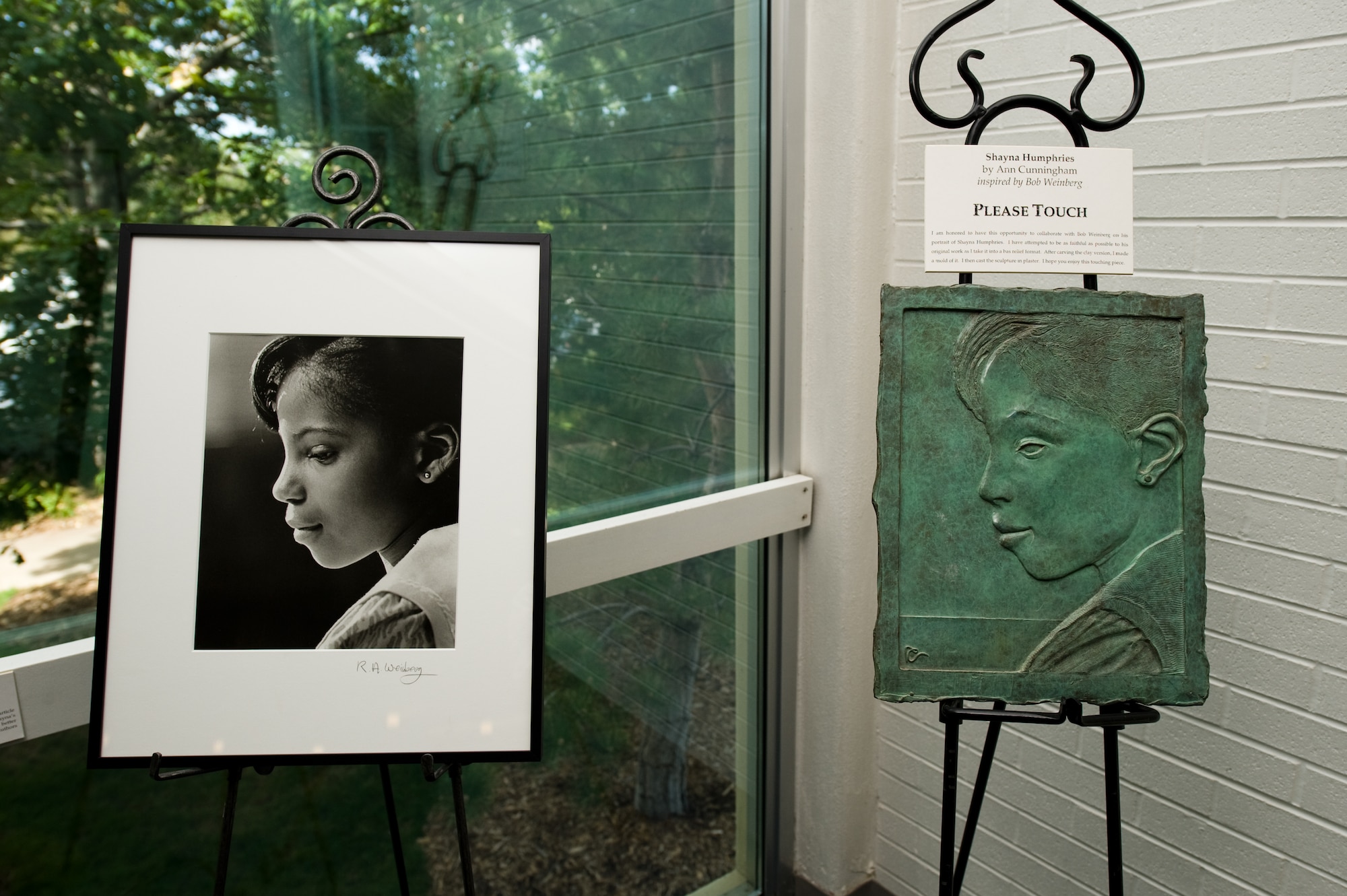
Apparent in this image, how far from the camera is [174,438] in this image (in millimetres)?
1053

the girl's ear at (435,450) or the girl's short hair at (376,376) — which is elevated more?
the girl's short hair at (376,376)

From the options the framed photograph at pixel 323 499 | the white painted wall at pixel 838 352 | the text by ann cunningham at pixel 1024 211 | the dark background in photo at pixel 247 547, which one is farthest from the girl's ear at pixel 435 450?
the white painted wall at pixel 838 352

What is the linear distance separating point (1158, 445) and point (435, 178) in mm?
1124

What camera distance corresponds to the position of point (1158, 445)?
1167mm

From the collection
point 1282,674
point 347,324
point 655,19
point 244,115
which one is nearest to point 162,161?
point 244,115

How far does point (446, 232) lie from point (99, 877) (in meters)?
1.01

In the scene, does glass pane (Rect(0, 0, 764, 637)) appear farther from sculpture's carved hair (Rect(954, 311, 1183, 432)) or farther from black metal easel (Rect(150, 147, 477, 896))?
sculpture's carved hair (Rect(954, 311, 1183, 432))

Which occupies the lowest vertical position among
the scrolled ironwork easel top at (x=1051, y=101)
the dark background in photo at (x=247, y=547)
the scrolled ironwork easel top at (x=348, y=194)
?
the dark background in photo at (x=247, y=547)

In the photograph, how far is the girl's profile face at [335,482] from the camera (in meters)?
1.08

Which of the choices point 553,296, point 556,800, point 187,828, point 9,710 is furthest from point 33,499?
point 556,800

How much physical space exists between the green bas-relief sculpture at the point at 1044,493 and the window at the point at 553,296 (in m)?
0.70

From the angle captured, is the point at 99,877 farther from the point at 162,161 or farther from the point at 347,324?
the point at 162,161

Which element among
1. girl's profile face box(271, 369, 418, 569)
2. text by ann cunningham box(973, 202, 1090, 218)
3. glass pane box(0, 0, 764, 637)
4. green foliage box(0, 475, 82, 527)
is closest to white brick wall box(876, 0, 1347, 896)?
text by ann cunningham box(973, 202, 1090, 218)
